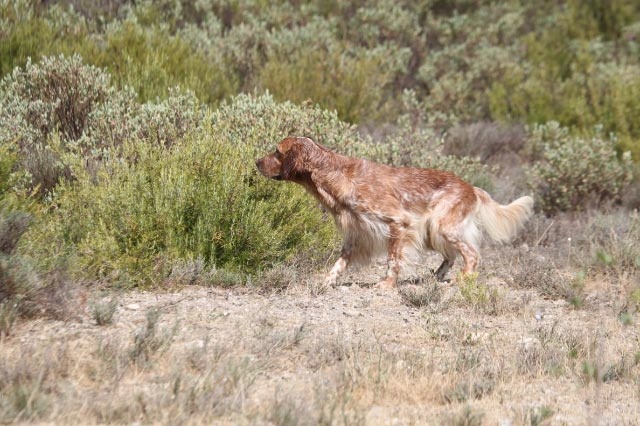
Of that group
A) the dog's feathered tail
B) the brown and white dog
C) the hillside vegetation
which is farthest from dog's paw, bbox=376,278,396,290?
the dog's feathered tail

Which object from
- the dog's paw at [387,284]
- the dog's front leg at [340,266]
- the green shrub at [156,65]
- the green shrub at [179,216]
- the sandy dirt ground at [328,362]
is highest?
the green shrub at [156,65]

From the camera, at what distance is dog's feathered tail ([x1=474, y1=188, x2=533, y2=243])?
9372 mm

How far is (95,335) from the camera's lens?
6.28 m

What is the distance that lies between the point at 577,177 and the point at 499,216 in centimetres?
355

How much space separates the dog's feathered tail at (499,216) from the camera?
30.7 ft

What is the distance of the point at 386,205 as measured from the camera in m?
8.84

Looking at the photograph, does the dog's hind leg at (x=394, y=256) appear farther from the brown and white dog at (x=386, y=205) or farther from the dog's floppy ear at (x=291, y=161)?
the dog's floppy ear at (x=291, y=161)

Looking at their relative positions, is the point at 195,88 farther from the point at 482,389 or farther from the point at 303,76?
the point at 482,389

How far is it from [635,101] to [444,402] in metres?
10.2

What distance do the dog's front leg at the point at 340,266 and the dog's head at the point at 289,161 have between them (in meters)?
0.80

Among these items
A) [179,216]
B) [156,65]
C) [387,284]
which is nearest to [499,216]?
[387,284]

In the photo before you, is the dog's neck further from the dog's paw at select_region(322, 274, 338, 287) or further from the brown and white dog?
the dog's paw at select_region(322, 274, 338, 287)

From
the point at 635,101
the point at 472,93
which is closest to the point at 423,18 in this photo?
the point at 472,93

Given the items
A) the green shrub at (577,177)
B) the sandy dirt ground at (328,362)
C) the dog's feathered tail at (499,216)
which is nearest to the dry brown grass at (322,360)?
the sandy dirt ground at (328,362)
